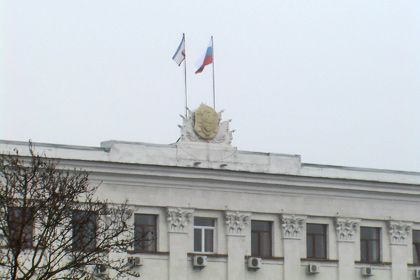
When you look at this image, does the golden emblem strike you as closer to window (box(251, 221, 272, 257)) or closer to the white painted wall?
the white painted wall

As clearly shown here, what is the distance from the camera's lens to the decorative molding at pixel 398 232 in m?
57.5

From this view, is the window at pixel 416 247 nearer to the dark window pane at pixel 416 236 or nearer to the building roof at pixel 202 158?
the dark window pane at pixel 416 236

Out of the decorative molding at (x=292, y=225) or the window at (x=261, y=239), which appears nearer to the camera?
the window at (x=261, y=239)

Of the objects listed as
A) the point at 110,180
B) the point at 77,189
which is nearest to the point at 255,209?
the point at 110,180

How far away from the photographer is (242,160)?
5503 centimetres

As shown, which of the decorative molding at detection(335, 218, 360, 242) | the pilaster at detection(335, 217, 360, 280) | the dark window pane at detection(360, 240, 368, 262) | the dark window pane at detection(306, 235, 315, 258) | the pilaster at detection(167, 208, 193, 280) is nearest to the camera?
the pilaster at detection(167, 208, 193, 280)

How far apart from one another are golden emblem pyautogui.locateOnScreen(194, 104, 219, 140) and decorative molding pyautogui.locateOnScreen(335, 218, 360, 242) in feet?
18.7

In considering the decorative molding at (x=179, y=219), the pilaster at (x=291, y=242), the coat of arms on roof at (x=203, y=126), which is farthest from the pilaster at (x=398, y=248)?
the decorative molding at (x=179, y=219)

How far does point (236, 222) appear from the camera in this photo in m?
54.7

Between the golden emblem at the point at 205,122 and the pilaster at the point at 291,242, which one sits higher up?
the golden emblem at the point at 205,122

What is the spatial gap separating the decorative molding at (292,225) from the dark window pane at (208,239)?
2649 millimetres

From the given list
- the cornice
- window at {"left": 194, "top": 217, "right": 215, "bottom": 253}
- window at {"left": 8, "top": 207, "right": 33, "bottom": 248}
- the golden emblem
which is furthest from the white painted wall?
window at {"left": 8, "top": 207, "right": 33, "bottom": 248}

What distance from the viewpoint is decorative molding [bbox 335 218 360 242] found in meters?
56.5

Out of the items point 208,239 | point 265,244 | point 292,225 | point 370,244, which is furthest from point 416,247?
point 208,239
